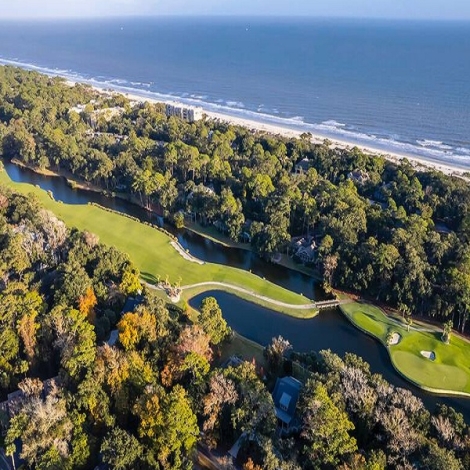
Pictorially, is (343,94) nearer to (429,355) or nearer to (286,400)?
(429,355)

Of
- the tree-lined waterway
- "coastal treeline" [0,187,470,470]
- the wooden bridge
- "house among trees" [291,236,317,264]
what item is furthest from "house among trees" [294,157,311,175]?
"coastal treeline" [0,187,470,470]

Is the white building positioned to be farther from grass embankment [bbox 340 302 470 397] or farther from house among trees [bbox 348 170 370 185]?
grass embankment [bbox 340 302 470 397]

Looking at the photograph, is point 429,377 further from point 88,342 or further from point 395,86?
point 395,86

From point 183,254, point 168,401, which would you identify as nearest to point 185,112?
point 183,254

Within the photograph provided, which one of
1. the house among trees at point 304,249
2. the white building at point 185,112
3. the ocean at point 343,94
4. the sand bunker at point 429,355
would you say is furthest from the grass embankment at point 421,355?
the white building at point 185,112

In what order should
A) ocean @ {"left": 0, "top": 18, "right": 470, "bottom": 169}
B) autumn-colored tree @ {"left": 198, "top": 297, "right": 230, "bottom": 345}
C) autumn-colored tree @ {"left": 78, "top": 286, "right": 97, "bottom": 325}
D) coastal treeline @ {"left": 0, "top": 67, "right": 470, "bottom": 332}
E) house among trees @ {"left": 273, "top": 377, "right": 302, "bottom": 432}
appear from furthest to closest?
ocean @ {"left": 0, "top": 18, "right": 470, "bottom": 169}, coastal treeline @ {"left": 0, "top": 67, "right": 470, "bottom": 332}, autumn-colored tree @ {"left": 78, "top": 286, "right": 97, "bottom": 325}, autumn-colored tree @ {"left": 198, "top": 297, "right": 230, "bottom": 345}, house among trees @ {"left": 273, "top": 377, "right": 302, "bottom": 432}

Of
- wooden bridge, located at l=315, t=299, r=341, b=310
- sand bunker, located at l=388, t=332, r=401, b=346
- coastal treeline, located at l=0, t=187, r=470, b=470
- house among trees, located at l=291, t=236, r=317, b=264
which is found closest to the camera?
coastal treeline, located at l=0, t=187, r=470, b=470
